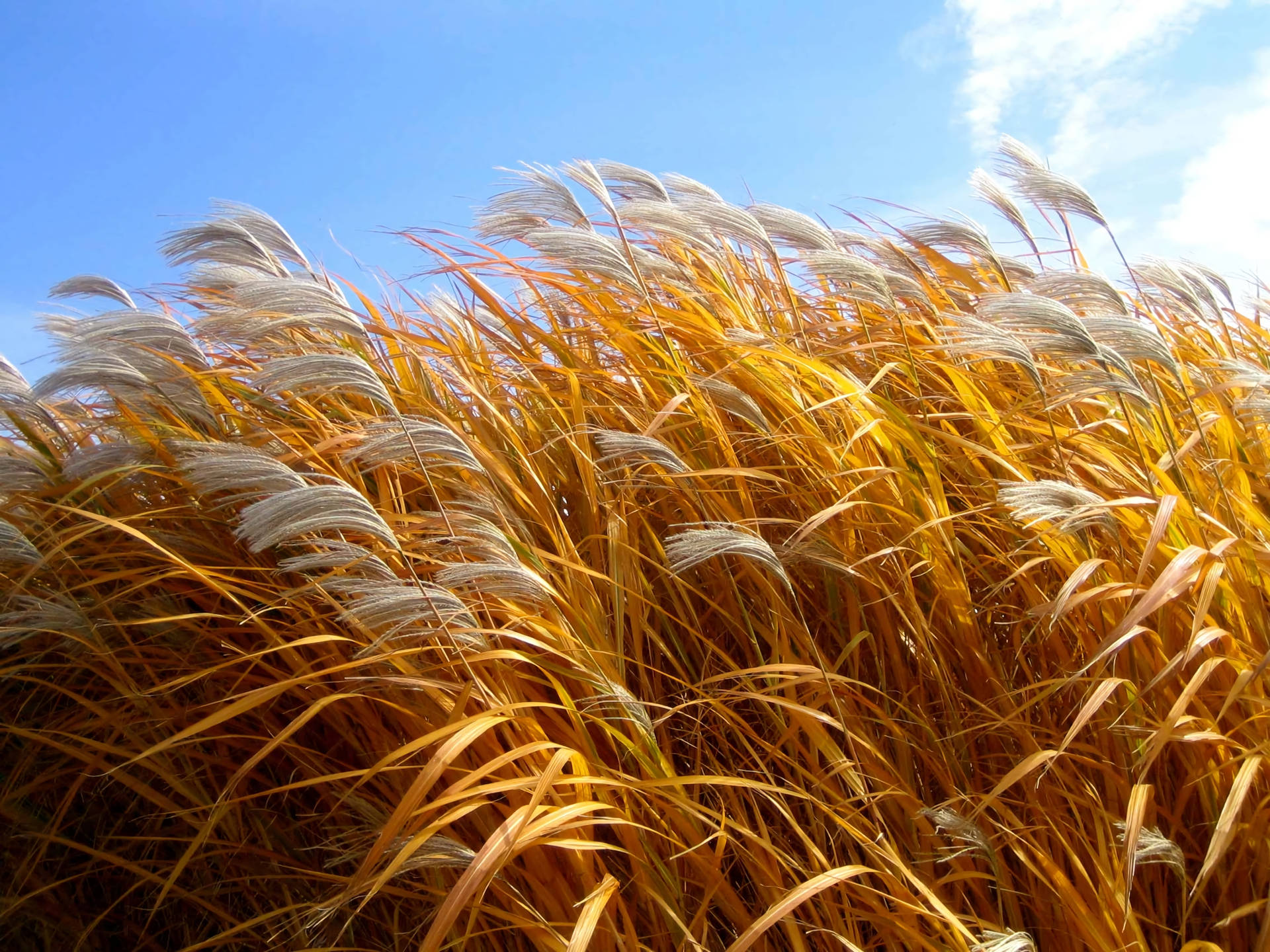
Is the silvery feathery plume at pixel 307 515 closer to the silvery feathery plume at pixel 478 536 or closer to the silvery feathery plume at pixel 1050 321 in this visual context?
the silvery feathery plume at pixel 478 536

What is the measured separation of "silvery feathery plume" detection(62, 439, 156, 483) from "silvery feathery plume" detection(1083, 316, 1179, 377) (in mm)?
1656

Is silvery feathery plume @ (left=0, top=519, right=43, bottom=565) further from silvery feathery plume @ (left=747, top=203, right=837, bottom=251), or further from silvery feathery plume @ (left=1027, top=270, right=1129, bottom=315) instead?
silvery feathery plume @ (left=1027, top=270, right=1129, bottom=315)

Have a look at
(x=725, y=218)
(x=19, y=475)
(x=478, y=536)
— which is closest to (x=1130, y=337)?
(x=725, y=218)

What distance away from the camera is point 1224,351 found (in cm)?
282

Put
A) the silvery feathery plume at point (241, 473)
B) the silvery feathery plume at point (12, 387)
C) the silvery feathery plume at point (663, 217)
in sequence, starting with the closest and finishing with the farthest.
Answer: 1. the silvery feathery plume at point (241, 473)
2. the silvery feathery plume at point (663, 217)
3. the silvery feathery plume at point (12, 387)

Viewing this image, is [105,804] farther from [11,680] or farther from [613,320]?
[613,320]

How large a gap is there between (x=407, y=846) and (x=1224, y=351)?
2714 mm

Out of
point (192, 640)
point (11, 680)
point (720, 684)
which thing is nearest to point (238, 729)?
point (192, 640)

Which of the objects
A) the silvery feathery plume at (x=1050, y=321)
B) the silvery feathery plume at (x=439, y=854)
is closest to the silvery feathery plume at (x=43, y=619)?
the silvery feathery plume at (x=439, y=854)

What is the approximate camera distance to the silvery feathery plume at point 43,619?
1606 mm

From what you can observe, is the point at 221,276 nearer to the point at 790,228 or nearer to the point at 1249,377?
the point at 790,228

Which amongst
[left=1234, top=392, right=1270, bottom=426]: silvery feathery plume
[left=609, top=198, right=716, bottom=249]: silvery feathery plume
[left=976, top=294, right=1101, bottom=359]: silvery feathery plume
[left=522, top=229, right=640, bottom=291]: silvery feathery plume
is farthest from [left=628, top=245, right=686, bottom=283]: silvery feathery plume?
[left=1234, top=392, right=1270, bottom=426]: silvery feathery plume

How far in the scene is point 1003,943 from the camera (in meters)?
1.17

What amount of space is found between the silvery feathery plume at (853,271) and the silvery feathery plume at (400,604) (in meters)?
0.86
